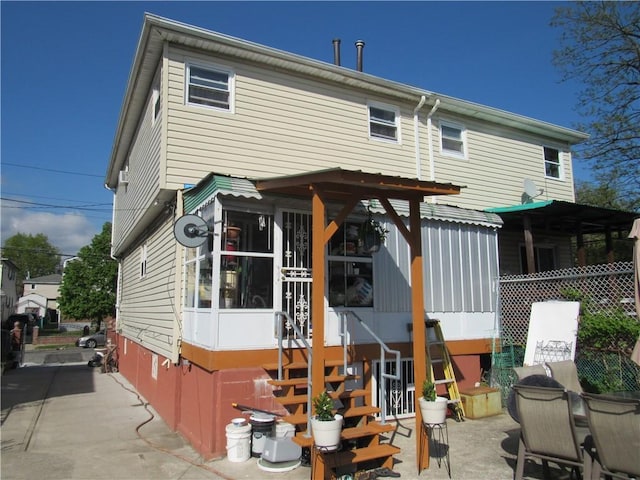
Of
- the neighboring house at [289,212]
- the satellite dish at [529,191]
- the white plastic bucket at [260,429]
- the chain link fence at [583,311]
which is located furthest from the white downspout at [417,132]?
the white plastic bucket at [260,429]

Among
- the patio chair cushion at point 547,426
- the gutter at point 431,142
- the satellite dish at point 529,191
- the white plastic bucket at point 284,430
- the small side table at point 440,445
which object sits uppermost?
the gutter at point 431,142

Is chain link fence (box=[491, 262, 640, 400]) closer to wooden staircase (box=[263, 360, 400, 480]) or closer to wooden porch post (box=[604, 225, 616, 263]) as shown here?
wooden porch post (box=[604, 225, 616, 263])

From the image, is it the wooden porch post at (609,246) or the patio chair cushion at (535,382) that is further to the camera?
the wooden porch post at (609,246)

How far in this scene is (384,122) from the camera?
37.1 ft

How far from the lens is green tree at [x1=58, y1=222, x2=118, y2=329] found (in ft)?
118

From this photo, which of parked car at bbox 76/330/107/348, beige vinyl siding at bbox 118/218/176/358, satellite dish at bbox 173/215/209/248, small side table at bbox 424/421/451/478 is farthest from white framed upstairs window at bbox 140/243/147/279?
parked car at bbox 76/330/107/348

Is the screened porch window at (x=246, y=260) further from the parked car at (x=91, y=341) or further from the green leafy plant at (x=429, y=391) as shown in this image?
the parked car at (x=91, y=341)

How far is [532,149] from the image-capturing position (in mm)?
13672

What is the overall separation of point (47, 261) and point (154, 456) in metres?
85.9

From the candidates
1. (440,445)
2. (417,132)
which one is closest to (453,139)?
(417,132)

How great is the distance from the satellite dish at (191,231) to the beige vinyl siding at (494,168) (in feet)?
21.3

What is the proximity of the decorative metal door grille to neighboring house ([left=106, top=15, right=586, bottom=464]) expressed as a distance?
0.04 meters

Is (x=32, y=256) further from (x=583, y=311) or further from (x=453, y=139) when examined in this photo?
(x=583, y=311)

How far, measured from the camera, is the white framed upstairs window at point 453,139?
12125 mm
